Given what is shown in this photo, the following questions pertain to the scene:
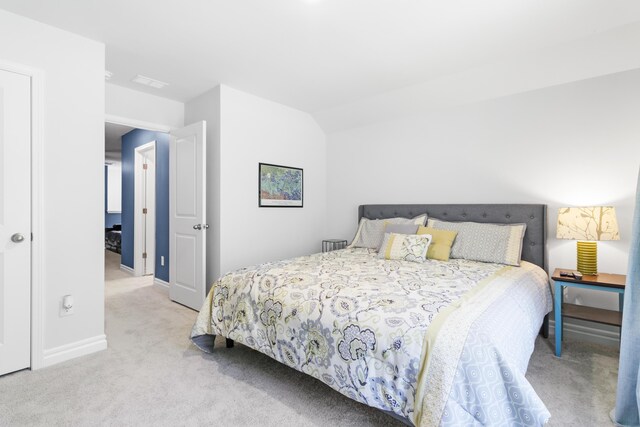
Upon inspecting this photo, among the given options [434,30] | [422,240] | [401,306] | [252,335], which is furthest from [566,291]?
[252,335]

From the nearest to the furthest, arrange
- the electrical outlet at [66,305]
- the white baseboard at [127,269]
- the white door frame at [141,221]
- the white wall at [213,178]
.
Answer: the electrical outlet at [66,305] → the white wall at [213,178] → the white door frame at [141,221] → the white baseboard at [127,269]

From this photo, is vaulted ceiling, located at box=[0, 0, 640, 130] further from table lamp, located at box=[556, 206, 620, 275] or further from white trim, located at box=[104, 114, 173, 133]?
table lamp, located at box=[556, 206, 620, 275]

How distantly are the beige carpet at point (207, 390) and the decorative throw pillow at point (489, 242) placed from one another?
750 mm

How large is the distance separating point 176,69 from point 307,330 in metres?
2.64

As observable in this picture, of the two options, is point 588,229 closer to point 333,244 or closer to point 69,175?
point 333,244

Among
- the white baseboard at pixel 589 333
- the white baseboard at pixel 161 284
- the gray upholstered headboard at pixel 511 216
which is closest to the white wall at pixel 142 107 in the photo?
the white baseboard at pixel 161 284

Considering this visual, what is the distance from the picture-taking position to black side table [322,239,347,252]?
419cm

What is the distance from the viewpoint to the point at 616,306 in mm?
2541

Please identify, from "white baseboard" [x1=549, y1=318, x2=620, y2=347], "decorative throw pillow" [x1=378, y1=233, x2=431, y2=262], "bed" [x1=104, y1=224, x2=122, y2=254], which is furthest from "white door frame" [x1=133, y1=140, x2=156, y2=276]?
"white baseboard" [x1=549, y1=318, x2=620, y2=347]

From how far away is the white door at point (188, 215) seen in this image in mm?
3287

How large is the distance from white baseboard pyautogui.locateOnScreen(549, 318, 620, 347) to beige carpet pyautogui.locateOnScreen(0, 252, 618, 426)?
8cm

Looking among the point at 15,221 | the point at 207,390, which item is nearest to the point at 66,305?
the point at 15,221

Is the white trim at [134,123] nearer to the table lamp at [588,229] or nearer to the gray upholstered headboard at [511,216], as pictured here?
the gray upholstered headboard at [511,216]

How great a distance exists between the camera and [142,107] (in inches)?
136
